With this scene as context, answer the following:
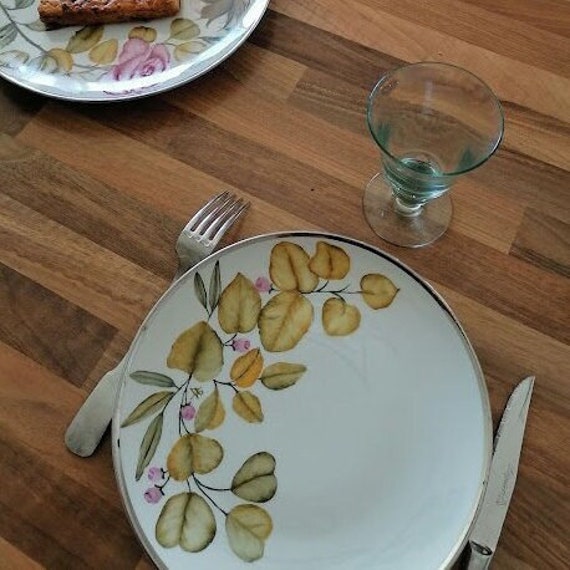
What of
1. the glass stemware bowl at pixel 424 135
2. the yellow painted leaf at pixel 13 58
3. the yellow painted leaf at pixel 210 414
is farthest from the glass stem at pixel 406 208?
the yellow painted leaf at pixel 13 58

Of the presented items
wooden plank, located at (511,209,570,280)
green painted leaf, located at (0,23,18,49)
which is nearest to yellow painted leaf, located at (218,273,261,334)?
wooden plank, located at (511,209,570,280)

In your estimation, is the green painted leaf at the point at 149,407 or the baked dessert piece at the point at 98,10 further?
the baked dessert piece at the point at 98,10

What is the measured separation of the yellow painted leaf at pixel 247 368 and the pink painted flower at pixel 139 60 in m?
0.28

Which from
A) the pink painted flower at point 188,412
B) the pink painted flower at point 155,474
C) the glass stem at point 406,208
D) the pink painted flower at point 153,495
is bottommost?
the pink painted flower at point 153,495

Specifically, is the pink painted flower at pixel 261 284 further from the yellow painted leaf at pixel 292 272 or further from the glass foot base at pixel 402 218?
the glass foot base at pixel 402 218

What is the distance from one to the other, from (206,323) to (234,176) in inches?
5.9

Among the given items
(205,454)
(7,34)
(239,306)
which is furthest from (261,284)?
(7,34)

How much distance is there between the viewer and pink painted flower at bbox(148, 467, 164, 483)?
0.51m

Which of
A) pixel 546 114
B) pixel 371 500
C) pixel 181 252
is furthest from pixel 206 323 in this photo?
pixel 546 114

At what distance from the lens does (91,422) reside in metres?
0.54

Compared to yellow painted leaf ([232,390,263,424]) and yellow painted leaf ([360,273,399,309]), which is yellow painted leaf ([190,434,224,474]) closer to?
yellow painted leaf ([232,390,263,424])

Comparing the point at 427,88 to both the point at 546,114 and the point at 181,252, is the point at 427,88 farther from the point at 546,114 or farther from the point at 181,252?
the point at 181,252

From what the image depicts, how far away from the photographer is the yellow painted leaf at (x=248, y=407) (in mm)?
541

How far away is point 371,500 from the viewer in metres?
0.51
